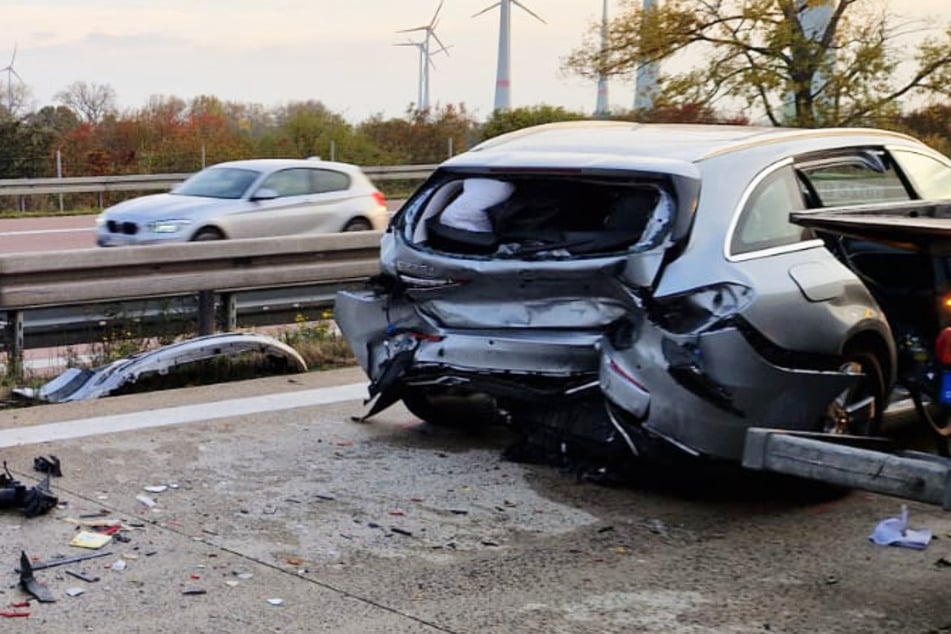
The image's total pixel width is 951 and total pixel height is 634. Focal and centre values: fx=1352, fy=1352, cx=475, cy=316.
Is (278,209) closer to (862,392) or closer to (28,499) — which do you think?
(28,499)

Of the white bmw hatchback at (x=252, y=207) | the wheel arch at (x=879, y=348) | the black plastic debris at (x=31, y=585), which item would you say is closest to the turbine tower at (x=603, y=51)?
the white bmw hatchback at (x=252, y=207)

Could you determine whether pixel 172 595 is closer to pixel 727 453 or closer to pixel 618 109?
pixel 727 453

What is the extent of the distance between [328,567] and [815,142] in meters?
3.52

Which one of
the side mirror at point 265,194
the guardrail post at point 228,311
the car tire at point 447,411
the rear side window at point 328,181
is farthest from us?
the rear side window at point 328,181

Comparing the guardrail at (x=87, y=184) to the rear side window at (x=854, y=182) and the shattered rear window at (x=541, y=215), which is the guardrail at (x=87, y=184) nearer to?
the shattered rear window at (x=541, y=215)

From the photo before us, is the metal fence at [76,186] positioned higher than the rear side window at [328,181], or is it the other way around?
the rear side window at [328,181]

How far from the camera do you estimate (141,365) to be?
8.98m

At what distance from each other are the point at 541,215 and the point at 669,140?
2.57ft

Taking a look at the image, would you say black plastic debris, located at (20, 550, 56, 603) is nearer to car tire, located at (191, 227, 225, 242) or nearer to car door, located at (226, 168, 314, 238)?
car tire, located at (191, 227, 225, 242)

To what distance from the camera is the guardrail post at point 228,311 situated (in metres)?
10.6

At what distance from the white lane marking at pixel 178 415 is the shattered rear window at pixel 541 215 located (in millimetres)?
1723

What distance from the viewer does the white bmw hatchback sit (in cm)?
1642

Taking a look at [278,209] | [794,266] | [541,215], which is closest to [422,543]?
[541,215]

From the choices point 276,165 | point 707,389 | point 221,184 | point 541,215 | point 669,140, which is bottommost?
point 707,389
